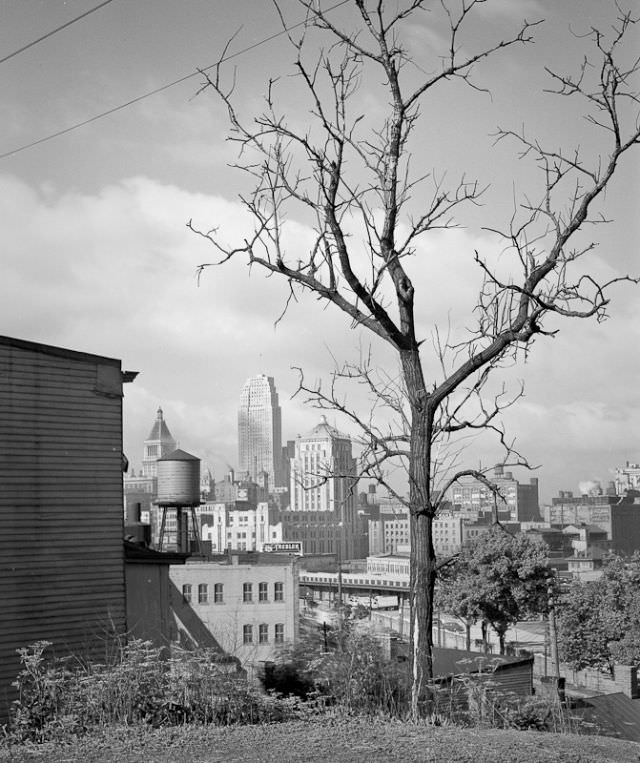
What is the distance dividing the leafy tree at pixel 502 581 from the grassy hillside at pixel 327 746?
28.3 metres

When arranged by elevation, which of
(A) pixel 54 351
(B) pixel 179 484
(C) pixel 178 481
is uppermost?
(A) pixel 54 351

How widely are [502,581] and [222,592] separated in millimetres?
10246

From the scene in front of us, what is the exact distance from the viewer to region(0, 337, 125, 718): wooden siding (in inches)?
506

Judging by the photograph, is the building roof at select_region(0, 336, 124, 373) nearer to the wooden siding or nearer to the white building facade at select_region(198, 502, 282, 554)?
the wooden siding

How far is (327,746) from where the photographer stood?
5449 mm

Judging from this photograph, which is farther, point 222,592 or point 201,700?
point 222,592

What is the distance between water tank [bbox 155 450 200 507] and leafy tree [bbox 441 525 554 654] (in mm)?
11796

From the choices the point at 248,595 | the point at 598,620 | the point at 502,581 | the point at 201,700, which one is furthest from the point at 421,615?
the point at 598,620

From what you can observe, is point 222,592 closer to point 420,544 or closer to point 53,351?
point 53,351

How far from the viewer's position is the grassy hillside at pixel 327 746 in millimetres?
5180

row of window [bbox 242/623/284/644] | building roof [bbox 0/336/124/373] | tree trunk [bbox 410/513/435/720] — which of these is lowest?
row of window [bbox 242/623/284/644]

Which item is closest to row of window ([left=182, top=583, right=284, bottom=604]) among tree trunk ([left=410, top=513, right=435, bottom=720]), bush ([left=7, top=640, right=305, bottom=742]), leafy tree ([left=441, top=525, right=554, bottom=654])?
leafy tree ([left=441, top=525, right=554, bottom=654])

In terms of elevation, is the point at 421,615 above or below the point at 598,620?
above

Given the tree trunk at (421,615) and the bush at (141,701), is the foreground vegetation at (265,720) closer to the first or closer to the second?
the bush at (141,701)
